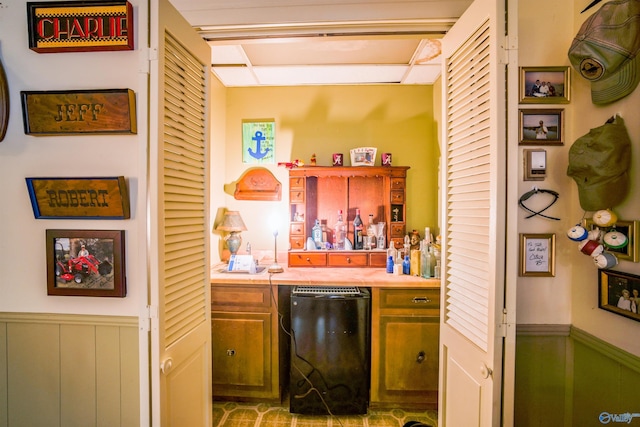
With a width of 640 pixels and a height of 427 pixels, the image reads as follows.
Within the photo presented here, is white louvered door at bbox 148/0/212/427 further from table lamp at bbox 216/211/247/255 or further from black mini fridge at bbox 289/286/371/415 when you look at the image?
table lamp at bbox 216/211/247/255

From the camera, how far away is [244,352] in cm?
227

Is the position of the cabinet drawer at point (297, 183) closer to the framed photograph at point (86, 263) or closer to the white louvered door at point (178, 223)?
the white louvered door at point (178, 223)

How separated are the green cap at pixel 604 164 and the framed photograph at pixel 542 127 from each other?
7.1 inches

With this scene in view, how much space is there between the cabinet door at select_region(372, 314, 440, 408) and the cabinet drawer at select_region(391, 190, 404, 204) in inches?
43.3

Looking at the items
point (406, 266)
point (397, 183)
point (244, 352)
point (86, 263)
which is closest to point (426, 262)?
point (406, 266)

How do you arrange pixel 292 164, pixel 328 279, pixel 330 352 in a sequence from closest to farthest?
pixel 330 352
pixel 328 279
pixel 292 164

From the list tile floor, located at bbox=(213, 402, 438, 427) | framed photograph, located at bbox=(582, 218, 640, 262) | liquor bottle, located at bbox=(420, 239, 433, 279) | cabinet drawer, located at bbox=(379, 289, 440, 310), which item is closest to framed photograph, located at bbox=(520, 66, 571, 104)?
framed photograph, located at bbox=(582, 218, 640, 262)

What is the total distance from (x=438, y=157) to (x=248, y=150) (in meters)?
1.91

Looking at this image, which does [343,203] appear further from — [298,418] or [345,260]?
[298,418]

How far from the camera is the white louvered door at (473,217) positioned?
1.14 m

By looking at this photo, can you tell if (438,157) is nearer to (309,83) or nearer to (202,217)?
(309,83)

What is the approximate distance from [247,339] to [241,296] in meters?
0.33

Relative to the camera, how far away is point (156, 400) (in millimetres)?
1203

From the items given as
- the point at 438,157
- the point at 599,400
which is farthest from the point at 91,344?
the point at 438,157
